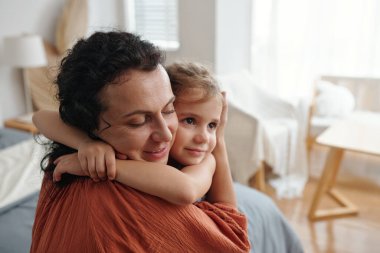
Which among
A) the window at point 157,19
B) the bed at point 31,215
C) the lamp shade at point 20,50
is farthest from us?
the window at point 157,19

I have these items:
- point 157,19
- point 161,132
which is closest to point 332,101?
point 157,19

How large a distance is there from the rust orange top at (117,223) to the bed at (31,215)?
624 millimetres

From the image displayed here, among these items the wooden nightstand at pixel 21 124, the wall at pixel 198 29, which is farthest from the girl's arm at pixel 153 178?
the wall at pixel 198 29

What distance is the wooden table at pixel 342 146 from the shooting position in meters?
2.32

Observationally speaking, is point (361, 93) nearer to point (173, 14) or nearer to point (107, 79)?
point (173, 14)

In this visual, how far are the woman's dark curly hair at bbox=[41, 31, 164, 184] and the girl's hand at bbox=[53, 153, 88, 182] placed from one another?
60 millimetres

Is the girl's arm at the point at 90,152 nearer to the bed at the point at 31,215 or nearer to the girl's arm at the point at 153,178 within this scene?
the girl's arm at the point at 153,178

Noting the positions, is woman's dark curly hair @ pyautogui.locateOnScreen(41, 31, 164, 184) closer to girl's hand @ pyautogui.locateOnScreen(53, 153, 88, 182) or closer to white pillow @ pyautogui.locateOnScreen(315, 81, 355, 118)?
girl's hand @ pyautogui.locateOnScreen(53, 153, 88, 182)

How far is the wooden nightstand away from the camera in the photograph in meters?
2.95

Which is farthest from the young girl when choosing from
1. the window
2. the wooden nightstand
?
the window

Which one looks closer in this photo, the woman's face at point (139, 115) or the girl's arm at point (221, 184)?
the woman's face at point (139, 115)

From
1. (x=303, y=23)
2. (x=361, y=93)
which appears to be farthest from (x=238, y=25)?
(x=361, y=93)

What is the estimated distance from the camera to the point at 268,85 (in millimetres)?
3824

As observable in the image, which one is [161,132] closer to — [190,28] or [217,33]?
[217,33]
